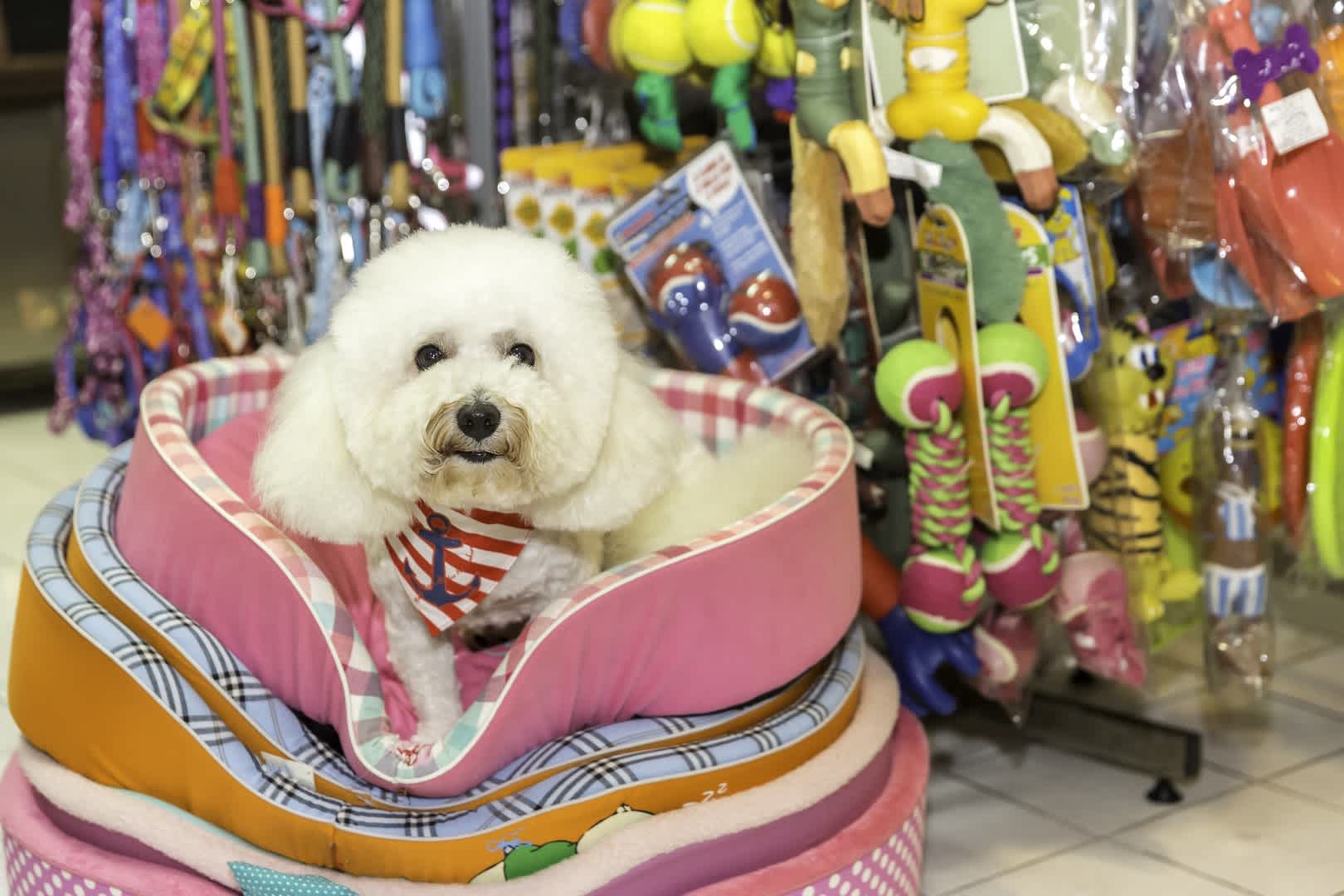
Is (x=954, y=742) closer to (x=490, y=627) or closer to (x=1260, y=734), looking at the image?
(x=1260, y=734)

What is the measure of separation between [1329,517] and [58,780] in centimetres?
157

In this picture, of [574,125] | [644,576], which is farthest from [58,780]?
[574,125]

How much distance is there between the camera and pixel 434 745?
1.60 m

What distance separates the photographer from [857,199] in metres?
1.91

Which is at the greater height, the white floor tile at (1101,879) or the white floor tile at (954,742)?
the white floor tile at (1101,879)

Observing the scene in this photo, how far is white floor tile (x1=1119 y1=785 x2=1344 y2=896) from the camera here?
76.5 inches

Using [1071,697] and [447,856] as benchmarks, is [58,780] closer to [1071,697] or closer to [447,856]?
[447,856]

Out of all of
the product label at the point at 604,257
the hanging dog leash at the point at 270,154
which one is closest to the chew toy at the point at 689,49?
the product label at the point at 604,257

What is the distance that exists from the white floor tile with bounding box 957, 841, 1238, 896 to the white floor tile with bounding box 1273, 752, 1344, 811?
1.03 feet

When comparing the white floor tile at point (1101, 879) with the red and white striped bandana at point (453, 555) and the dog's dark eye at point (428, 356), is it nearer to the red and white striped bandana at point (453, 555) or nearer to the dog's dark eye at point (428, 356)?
the red and white striped bandana at point (453, 555)

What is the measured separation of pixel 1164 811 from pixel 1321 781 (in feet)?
0.85

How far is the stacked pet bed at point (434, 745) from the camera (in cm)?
155

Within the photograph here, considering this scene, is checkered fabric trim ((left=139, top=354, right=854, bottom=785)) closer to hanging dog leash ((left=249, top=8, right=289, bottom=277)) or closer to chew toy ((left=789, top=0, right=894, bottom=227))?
chew toy ((left=789, top=0, right=894, bottom=227))

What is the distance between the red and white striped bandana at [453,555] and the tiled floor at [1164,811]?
0.70 meters
